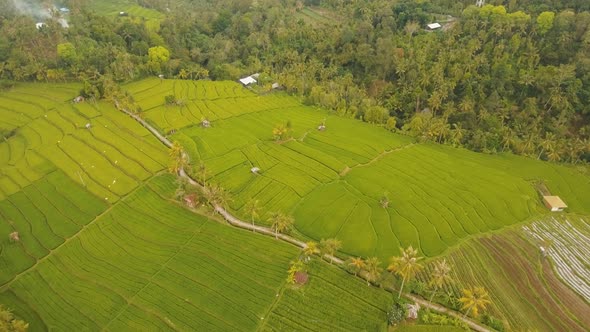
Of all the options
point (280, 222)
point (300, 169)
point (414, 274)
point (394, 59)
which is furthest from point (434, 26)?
point (414, 274)

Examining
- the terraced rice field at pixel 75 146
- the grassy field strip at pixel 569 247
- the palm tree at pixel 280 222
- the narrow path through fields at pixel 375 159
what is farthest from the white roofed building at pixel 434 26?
the palm tree at pixel 280 222

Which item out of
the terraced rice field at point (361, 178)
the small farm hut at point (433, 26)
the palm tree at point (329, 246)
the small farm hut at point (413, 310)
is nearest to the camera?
the small farm hut at point (413, 310)

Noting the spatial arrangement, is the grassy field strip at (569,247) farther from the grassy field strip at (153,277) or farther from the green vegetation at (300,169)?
the grassy field strip at (153,277)

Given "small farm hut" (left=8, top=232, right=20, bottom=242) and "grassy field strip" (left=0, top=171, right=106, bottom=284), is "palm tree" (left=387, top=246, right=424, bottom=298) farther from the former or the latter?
"small farm hut" (left=8, top=232, right=20, bottom=242)

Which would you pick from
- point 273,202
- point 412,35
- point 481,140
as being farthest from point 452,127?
point 273,202

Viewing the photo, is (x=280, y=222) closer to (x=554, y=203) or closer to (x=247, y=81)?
(x=554, y=203)

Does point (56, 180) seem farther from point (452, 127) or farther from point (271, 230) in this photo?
point (452, 127)

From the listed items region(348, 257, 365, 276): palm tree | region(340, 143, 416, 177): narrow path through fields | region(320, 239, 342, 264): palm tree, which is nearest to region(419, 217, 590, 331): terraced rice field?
region(348, 257, 365, 276): palm tree
